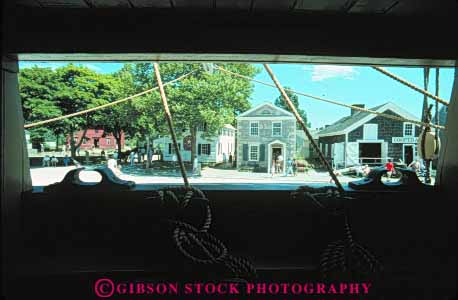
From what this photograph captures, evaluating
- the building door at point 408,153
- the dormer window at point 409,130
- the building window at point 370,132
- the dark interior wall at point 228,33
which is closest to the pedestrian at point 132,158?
the dark interior wall at point 228,33

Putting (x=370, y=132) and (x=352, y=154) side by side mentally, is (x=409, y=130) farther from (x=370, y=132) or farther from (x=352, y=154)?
(x=352, y=154)

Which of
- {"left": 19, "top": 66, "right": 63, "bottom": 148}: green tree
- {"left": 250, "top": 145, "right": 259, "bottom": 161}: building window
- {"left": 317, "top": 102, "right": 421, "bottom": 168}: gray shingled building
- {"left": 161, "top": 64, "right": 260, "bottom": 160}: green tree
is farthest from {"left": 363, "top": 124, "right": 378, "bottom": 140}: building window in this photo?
{"left": 19, "top": 66, "right": 63, "bottom": 148}: green tree

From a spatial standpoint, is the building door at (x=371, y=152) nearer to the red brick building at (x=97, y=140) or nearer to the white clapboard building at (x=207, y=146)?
the white clapboard building at (x=207, y=146)

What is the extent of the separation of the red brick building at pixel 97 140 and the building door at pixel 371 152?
11.2 ft

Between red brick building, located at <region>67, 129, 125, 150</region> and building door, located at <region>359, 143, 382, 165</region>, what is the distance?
342cm

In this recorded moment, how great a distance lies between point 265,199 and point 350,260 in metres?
0.47

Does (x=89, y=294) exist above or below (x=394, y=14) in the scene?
below

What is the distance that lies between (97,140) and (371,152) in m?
3.81

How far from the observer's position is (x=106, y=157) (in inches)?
144

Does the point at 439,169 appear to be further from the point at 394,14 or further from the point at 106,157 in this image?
the point at 106,157

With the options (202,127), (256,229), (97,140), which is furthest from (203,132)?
(256,229)

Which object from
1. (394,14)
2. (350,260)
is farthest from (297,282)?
(394,14)

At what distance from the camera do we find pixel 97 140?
4.38 meters

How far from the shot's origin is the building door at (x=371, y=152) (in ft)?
11.7
